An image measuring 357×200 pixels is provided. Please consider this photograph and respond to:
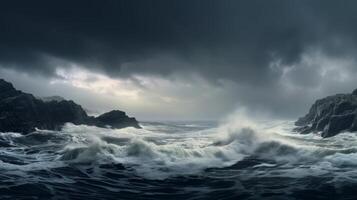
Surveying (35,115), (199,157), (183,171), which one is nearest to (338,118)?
(199,157)

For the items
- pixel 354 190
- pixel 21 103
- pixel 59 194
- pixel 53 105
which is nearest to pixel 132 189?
pixel 59 194

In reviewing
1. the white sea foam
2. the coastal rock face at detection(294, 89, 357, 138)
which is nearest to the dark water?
the white sea foam

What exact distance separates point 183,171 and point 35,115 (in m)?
81.9

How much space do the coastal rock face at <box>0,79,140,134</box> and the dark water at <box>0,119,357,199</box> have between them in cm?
3164

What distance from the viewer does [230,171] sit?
55.0 m

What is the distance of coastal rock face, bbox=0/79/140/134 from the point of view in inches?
4434

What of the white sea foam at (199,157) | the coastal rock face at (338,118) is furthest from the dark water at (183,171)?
the coastal rock face at (338,118)

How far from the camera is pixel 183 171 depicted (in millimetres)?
53750

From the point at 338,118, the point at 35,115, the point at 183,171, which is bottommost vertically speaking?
the point at 183,171

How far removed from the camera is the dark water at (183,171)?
41.4 m

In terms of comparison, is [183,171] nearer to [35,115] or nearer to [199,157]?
[199,157]

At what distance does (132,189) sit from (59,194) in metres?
7.27

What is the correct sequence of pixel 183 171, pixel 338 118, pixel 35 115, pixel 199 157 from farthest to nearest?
1. pixel 35 115
2. pixel 338 118
3. pixel 199 157
4. pixel 183 171

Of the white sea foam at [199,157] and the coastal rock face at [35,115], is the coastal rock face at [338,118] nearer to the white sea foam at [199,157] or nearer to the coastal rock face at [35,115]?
the white sea foam at [199,157]
